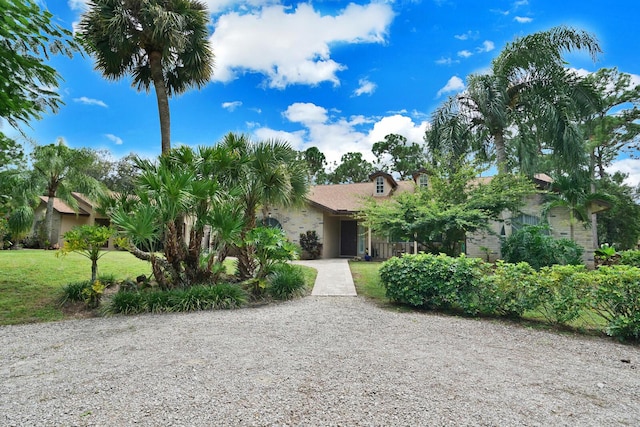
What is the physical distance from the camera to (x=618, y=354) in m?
4.28

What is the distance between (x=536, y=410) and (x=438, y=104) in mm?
13940

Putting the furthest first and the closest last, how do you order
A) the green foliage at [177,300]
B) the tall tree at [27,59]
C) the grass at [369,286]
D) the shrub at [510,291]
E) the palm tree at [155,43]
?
the palm tree at [155,43] < the grass at [369,286] < the green foliage at [177,300] < the shrub at [510,291] < the tall tree at [27,59]

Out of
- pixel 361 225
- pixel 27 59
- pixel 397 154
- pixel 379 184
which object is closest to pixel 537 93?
pixel 379 184

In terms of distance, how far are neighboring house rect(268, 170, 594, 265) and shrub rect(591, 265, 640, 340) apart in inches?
346

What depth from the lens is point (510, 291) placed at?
573 cm

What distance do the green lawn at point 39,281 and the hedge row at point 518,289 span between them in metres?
6.95

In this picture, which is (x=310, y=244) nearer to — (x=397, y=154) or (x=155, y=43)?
(x=155, y=43)

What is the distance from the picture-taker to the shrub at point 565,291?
513cm

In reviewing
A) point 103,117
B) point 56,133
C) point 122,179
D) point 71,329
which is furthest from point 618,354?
point 122,179

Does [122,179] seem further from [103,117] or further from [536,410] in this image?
[536,410]

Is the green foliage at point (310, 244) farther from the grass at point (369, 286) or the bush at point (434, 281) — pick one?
the bush at point (434, 281)

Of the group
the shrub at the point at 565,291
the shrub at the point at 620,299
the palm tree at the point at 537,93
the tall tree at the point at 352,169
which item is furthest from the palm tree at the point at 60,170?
the tall tree at the point at 352,169

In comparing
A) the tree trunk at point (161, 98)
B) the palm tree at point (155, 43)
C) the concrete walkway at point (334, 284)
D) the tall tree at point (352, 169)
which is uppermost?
the tall tree at point (352, 169)

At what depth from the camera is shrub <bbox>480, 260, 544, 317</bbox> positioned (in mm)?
5520
